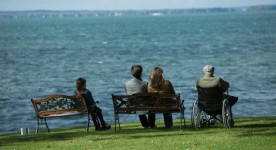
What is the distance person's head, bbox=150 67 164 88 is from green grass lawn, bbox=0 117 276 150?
0.89m

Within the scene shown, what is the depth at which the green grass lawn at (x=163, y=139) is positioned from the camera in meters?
12.7

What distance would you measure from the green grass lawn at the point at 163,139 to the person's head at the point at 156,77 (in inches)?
35.0

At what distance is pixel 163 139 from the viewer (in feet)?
44.9

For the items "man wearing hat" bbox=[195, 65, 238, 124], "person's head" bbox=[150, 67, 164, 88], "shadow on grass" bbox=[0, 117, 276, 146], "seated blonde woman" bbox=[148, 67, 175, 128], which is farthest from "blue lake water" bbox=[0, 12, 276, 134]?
"man wearing hat" bbox=[195, 65, 238, 124]

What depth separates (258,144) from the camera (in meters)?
12.5

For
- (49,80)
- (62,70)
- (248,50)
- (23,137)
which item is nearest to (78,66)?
(62,70)

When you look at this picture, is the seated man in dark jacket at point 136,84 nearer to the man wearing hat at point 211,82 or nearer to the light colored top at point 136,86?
the light colored top at point 136,86

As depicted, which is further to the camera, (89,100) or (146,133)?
(89,100)

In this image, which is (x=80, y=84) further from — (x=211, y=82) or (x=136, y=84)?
(x=211, y=82)

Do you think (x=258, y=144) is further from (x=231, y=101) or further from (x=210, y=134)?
(x=231, y=101)

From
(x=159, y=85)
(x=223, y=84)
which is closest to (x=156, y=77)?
(x=159, y=85)

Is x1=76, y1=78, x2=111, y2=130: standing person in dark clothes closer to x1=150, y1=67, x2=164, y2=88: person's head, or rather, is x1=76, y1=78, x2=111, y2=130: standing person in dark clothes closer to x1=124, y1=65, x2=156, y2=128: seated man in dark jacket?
x1=124, y1=65, x2=156, y2=128: seated man in dark jacket

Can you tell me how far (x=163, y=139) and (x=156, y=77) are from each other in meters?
2.07

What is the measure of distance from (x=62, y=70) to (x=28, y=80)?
878 centimetres
